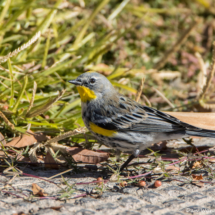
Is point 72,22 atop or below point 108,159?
atop

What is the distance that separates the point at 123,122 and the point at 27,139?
1.01m

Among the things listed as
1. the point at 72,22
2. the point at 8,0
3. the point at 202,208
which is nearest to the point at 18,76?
the point at 8,0

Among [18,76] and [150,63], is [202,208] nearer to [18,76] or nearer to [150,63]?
[18,76]

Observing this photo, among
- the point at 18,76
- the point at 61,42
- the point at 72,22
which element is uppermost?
the point at 72,22

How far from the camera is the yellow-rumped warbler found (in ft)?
9.73

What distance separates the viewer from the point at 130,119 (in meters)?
3.05

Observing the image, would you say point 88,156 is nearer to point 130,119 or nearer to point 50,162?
point 50,162

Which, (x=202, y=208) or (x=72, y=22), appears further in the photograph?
(x=72, y=22)

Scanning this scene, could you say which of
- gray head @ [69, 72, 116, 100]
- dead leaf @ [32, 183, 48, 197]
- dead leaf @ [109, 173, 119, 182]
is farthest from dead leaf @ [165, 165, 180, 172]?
dead leaf @ [32, 183, 48, 197]

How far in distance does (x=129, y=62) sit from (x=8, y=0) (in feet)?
8.23

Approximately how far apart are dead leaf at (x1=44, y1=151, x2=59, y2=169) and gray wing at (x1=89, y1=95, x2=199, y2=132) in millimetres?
531

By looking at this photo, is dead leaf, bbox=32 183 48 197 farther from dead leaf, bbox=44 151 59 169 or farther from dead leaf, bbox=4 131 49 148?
dead leaf, bbox=4 131 49 148

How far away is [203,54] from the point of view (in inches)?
261

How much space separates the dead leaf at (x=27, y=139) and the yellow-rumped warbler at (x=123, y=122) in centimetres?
57
